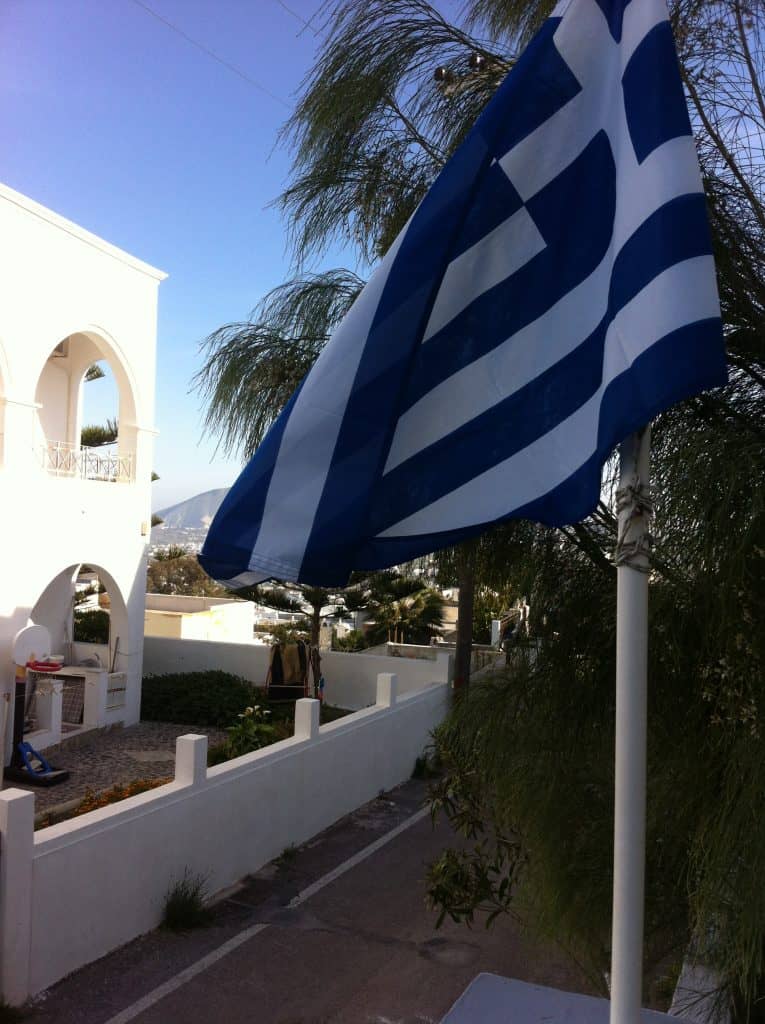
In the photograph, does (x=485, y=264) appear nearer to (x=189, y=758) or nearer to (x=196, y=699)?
(x=189, y=758)

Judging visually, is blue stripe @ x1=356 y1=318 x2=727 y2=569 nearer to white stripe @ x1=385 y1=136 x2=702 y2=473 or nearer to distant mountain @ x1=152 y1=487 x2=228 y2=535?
white stripe @ x1=385 y1=136 x2=702 y2=473

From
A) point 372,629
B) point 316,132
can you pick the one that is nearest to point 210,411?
point 316,132

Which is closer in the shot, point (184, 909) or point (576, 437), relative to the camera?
point (576, 437)

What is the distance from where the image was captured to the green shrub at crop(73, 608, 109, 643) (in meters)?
18.7

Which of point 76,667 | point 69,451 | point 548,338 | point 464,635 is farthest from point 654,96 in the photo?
point 76,667

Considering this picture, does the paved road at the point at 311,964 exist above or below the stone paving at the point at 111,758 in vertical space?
below

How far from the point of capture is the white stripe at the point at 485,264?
2.25 metres

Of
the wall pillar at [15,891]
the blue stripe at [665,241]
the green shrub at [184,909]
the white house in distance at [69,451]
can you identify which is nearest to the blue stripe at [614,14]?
the blue stripe at [665,241]

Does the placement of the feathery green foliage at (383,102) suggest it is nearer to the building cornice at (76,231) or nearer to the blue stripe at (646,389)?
the blue stripe at (646,389)

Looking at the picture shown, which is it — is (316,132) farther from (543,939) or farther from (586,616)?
(543,939)

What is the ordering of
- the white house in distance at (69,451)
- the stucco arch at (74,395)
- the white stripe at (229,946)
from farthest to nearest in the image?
the stucco arch at (74,395)
the white house in distance at (69,451)
the white stripe at (229,946)

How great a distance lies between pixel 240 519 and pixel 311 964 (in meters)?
5.41

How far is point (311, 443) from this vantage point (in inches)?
92.6

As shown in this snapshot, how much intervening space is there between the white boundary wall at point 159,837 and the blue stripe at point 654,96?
541 centimetres
